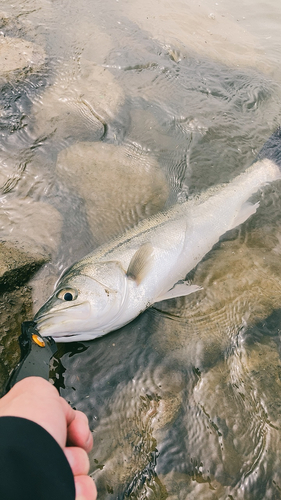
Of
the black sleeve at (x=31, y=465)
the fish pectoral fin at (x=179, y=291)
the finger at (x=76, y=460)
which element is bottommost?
the fish pectoral fin at (x=179, y=291)

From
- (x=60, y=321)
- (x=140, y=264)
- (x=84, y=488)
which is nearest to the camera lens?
(x=84, y=488)

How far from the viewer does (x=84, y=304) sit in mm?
3160

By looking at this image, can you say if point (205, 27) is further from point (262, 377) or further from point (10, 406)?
point (10, 406)

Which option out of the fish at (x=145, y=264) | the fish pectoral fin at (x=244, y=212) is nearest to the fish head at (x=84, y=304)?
the fish at (x=145, y=264)

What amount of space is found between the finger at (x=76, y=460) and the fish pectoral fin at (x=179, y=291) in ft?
6.76

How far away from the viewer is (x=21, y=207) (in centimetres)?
413

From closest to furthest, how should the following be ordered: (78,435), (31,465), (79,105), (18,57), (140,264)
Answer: (31,465), (78,435), (140,264), (79,105), (18,57)

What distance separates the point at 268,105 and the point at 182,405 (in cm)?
542

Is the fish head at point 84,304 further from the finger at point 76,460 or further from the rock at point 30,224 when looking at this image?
the finger at point 76,460

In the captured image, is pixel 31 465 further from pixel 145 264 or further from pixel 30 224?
pixel 30 224

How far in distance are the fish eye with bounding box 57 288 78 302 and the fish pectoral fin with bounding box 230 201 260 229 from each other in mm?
2305

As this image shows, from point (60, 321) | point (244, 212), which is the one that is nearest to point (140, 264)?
point (60, 321)

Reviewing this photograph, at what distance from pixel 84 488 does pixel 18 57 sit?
6.60m

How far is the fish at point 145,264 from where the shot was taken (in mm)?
3129
